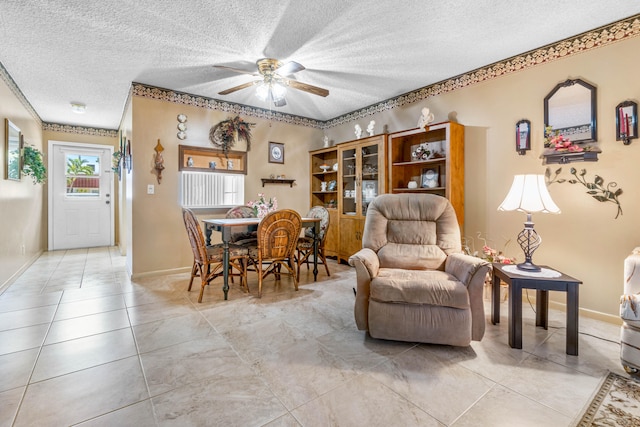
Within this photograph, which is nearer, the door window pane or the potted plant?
the potted plant

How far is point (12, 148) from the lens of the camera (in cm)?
352

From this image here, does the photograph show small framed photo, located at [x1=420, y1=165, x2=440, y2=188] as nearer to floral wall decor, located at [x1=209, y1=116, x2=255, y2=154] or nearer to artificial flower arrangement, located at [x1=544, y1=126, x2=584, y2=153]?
artificial flower arrangement, located at [x1=544, y1=126, x2=584, y2=153]

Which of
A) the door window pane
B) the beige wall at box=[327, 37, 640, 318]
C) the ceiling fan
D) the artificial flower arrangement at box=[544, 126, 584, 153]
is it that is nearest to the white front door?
the door window pane

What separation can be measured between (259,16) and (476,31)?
5.97 ft

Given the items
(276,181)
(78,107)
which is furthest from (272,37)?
(78,107)

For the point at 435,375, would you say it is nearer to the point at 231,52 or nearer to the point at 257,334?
the point at 257,334

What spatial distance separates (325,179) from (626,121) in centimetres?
386

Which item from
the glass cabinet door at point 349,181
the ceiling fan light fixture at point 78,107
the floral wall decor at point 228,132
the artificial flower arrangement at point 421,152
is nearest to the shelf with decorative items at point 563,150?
the artificial flower arrangement at point 421,152

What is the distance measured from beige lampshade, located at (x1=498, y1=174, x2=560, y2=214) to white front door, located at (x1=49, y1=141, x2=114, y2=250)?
698 centimetres

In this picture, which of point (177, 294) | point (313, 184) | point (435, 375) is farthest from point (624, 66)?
point (177, 294)

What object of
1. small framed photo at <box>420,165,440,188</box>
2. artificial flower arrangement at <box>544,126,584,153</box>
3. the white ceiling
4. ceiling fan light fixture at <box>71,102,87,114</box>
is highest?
ceiling fan light fixture at <box>71,102,87,114</box>

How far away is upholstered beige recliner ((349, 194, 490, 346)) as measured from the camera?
6.51 feet

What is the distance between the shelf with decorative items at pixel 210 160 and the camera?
4.11m

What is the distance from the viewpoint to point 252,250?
322 centimetres
